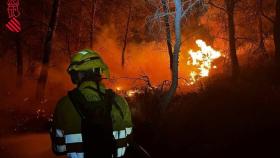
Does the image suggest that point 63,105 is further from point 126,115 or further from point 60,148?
point 126,115

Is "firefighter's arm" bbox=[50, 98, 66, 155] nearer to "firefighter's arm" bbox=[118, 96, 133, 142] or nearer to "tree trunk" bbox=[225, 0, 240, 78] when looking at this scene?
"firefighter's arm" bbox=[118, 96, 133, 142]

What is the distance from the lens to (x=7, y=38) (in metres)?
30.9

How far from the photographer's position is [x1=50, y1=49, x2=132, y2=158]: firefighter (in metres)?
3.29

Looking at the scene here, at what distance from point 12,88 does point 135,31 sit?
49.0ft

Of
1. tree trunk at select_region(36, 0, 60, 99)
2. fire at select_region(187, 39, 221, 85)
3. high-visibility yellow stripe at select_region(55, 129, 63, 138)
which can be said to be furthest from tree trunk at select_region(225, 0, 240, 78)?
high-visibility yellow stripe at select_region(55, 129, 63, 138)

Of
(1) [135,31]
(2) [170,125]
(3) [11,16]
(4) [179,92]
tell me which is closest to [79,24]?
(1) [135,31]

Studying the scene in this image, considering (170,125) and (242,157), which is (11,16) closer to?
(170,125)

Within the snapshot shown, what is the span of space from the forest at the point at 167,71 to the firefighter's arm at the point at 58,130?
19.0 feet

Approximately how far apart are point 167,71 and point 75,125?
121 ft

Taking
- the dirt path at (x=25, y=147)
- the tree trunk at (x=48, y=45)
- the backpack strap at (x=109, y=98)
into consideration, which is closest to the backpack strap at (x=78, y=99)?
the backpack strap at (x=109, y=98)

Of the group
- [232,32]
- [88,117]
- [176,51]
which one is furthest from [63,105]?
[232,32]

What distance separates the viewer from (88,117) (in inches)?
129

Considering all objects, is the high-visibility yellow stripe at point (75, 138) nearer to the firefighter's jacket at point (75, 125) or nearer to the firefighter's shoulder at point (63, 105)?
the firefighter's jacket at point (75, 125)

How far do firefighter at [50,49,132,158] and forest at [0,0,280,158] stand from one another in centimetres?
556
